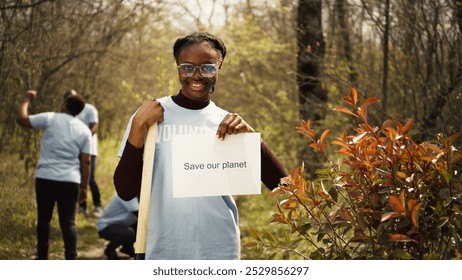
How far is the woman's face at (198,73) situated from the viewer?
10.2 feet

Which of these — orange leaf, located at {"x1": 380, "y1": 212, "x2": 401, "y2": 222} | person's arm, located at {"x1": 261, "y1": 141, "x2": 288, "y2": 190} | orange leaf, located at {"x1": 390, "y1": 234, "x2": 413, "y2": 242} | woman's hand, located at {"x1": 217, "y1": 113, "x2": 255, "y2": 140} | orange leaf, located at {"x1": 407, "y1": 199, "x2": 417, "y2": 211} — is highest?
woman's hand, located at {"x1": 217, "y1": 113, "x2": 255, "y2": 140}

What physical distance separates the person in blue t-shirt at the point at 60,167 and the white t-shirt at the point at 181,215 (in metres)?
4.34

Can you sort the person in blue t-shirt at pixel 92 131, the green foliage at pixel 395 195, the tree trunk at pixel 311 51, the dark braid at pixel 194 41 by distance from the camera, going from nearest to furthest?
the green foliage at pixel 395 195, the dark braid at pixel 194 41, the tree trunk at pixel 311 51, the person in blue t-shirt at pixel 92 131

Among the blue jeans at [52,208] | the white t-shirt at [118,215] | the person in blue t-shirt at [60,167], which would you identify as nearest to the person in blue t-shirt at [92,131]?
the white t-shirt at [118,215]

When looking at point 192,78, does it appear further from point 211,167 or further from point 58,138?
point 58,138

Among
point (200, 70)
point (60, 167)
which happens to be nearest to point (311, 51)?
point (60, 167)

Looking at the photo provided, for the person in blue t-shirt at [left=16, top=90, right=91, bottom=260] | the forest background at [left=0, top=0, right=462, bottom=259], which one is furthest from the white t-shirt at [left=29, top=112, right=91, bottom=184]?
the forest background at [left=0, top=0, right=462, bottom=259]

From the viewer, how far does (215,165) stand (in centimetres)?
310

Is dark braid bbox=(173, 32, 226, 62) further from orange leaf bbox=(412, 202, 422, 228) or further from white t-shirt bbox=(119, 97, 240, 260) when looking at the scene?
orange leaf bbox=(412, 202, 422, 228)

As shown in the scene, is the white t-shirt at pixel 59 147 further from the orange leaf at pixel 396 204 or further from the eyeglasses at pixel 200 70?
the orange leaf at pixel 396 204

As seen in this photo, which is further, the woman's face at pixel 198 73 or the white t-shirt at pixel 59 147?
the white t-shirt at pixel 59 147

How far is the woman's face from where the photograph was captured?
310cm

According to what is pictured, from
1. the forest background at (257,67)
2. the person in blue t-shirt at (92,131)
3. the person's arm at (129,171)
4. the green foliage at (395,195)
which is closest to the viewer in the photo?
the green foliage at (395,195)

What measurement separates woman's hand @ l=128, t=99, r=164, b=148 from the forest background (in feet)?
10.0
